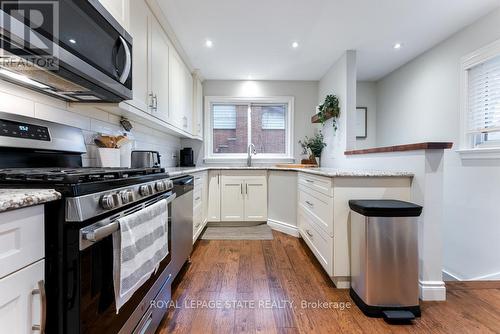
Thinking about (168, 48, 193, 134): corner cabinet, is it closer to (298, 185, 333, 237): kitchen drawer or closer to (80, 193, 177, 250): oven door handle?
(298, 185, 333, 237): kitchen drawer

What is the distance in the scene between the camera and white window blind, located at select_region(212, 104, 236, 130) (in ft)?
14.1

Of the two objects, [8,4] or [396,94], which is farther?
[396,94]

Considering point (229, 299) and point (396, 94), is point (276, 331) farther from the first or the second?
point (396, 94)

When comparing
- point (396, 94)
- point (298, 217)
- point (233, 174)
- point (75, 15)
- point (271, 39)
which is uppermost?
point (271, 39)

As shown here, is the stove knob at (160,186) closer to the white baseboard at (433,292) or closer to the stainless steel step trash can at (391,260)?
the stainless steel step trash can at (391,260)

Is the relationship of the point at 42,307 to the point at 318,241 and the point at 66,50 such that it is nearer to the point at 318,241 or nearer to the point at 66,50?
the point at 66,50

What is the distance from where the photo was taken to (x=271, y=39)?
9.04 ft

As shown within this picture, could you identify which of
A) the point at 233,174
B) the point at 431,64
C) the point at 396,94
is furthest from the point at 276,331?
the point at 396,94

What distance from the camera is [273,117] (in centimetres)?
434

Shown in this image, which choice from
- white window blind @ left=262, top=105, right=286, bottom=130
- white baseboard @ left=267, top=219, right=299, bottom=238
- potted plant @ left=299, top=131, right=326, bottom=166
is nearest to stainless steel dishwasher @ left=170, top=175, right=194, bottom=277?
white baseboard @ left=267, top=219, right=299, bottom=238

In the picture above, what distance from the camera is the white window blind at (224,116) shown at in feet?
14.1

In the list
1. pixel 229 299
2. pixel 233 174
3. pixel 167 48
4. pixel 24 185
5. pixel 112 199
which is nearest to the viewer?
pixel 24 185

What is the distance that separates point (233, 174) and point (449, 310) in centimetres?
268

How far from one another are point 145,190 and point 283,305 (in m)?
1.25
